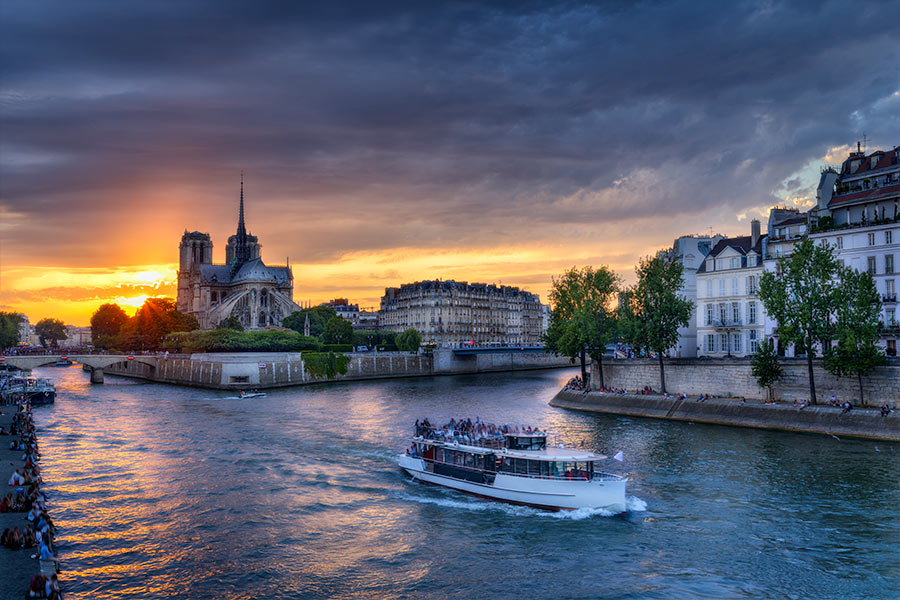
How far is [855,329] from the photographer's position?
165 feet

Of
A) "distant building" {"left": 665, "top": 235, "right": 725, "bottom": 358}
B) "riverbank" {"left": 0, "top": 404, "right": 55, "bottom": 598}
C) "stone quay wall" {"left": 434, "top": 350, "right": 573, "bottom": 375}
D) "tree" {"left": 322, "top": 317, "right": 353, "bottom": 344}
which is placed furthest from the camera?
"tree" {"left": 322, "top": 317, "right": 353, "bottom": 344}

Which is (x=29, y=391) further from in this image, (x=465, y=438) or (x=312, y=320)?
(x=312, y=320)

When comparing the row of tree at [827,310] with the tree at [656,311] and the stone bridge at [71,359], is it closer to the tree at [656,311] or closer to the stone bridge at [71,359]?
the tree at [656,311]

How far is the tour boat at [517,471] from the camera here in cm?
3347

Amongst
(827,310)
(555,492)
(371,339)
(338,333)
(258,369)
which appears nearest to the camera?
(555,492)

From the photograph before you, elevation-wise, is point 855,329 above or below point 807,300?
below

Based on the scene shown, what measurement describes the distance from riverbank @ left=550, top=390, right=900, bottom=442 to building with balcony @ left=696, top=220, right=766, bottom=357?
936 cm

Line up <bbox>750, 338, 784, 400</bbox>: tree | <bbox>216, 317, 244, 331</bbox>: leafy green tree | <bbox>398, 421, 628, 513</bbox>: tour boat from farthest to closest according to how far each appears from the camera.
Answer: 1. <bbox>216, 317, 244, 331</bbox>: leafy green tree
2. <bbox>750, 338, 784, 400</bbox>: tree
3. <bbox>398, 421, 628, 513</bbox>: tour boat

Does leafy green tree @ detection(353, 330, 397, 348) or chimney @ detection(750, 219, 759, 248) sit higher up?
chimney @ detection(750, 219, 759, 248)

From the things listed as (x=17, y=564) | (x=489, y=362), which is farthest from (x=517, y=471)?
(x=489, y=362)

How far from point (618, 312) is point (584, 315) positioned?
4.81 metres

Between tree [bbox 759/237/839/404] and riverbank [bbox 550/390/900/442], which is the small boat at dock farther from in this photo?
tree [bbox 759/237/839/404]

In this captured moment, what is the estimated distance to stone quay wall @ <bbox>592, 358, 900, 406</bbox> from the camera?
50.8 m

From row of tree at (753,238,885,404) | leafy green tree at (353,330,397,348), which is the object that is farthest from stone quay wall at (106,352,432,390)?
row of tree at (753,238,885,404)
